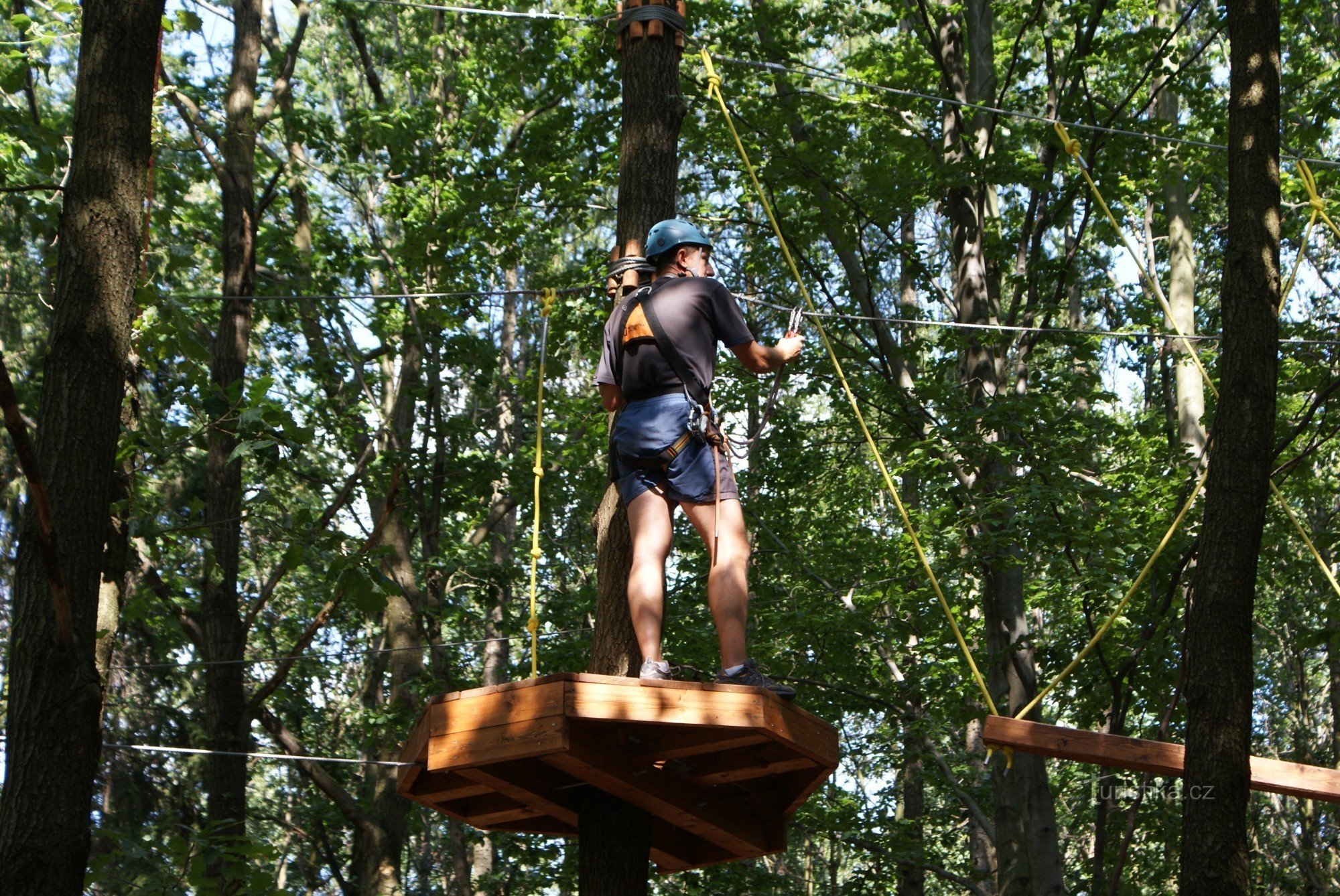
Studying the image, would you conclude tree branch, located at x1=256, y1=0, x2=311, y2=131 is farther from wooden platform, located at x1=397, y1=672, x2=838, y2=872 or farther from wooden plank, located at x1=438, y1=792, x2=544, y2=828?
wooden platform, located at x1=397, y1=672, x2=838, y2=872

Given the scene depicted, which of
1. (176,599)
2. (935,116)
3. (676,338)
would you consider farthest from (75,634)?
(935,116)

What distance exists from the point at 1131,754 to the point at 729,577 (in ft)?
5.41

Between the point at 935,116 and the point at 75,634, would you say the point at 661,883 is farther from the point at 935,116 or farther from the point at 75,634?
the point at 75,634

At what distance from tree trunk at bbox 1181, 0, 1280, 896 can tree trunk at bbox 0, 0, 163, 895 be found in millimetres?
3363

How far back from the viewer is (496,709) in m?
3.65

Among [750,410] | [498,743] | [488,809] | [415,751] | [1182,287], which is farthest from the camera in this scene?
[1182,287]

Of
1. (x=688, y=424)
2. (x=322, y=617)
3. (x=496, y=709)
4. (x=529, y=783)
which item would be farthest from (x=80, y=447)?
(x=322, y=617)

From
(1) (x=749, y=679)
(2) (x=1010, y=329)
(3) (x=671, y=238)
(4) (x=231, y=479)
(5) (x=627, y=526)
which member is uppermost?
(2) (x=1010, y=329)

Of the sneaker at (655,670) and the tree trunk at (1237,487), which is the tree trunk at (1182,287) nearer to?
the tree trunk at (1237,487)

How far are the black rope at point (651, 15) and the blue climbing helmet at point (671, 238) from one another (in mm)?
1417

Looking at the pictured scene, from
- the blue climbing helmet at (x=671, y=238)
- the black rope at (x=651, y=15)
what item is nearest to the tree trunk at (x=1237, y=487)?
the blue climbing helmet at (x=671, y=238)

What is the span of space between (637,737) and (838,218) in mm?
7021

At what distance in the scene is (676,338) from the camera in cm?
412

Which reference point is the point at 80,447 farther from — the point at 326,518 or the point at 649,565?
the point at 326,518
